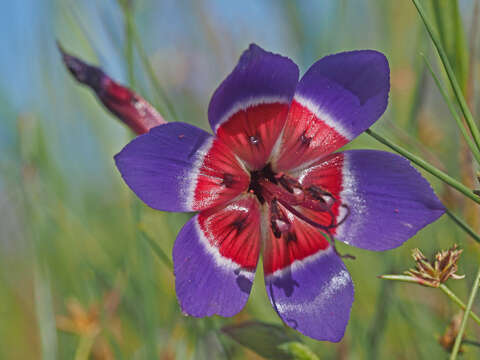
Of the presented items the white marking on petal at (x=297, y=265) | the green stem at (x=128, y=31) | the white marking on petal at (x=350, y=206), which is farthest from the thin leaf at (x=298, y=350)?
the green stem at (x=128, y=31)

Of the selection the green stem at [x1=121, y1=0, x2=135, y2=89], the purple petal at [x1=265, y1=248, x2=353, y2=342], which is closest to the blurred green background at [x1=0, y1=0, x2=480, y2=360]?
the green stem at [x1=121, y1=0, x2=135, y2=89]

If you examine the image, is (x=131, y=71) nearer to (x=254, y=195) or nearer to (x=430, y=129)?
(x=254, y=195)

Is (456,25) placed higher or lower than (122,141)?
higher

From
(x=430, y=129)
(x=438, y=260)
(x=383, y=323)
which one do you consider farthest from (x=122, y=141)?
(x=438, y=260)

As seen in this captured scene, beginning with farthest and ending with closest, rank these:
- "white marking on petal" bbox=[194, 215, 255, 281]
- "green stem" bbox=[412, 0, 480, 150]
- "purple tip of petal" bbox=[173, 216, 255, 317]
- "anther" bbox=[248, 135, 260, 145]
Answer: "anther" bbox=[248, 135, 260, 145], "white marking on petal" bbox=[194, 215, 255, 281], "purple tip of petal" bbox=[173, 216, 255, 317], "green stem" bbox=[412, 0, 480, 150]

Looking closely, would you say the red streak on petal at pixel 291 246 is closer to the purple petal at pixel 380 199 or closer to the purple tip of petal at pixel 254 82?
the purple petal at pixel 380 199

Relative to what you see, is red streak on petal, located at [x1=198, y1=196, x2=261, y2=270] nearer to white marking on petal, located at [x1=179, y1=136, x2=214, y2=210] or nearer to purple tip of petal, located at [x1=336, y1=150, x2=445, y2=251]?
white marking on petal, located at [x1=179, y1=136, x2=214, y2=210]
